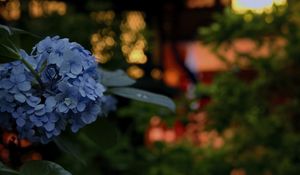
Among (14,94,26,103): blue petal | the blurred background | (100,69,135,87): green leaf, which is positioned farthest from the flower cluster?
the blurred background

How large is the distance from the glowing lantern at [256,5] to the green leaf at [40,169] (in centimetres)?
249

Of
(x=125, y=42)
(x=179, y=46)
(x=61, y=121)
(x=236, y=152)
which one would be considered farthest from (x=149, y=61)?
(x=61, y=121)

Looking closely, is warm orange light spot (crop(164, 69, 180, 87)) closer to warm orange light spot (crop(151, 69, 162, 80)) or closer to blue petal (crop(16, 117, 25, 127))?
warm orange light spot (crop(151, 69, 162, 80))

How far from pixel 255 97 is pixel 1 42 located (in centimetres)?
243

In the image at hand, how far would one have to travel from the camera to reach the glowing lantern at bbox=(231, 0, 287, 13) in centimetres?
340

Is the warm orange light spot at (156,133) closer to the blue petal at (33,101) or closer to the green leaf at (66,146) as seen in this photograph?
the green leaf at (66,146)

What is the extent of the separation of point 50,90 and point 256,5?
2541 millimetres

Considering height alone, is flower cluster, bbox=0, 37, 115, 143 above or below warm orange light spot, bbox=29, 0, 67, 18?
below

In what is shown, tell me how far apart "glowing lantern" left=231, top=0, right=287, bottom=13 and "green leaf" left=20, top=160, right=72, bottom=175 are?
2.49 metres

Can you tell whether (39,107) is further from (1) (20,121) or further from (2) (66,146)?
(2) (66,146)

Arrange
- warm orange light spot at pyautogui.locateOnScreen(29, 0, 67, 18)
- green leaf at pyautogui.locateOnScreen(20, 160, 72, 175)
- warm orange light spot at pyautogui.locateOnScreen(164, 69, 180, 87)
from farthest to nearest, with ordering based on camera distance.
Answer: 1. warm orange light spot at pyautogui.locateOnScreen(164, 69, 180, 87)
2. warm orange light spot at pyautogui.locateOnScreen(29, 0, 67, 18)
3. green leaf at pyautogui.locateOnScreen(20, 160, 72, 175)

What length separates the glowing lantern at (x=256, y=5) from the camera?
340 cm

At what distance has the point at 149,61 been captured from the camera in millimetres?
4059

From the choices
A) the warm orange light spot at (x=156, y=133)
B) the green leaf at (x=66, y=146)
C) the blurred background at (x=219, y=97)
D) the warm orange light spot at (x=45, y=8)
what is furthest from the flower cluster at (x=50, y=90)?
the warm orange light spot at (x=156, y=133)
